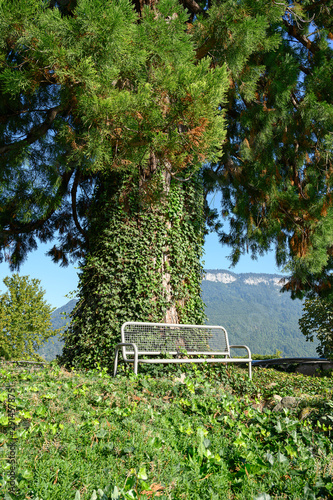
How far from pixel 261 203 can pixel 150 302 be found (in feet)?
10.6

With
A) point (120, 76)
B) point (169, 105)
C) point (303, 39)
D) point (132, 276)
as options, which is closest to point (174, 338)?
point (132, 276)

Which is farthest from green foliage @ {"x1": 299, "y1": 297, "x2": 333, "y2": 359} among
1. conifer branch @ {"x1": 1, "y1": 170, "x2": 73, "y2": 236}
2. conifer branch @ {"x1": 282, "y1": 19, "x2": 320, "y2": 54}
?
conifer branch @ {"x1": 1, "y1": 170, "x2": 73, "y2": 236}

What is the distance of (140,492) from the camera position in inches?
67.2

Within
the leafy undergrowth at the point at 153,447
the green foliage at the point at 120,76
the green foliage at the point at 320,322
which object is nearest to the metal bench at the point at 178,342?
the leafy undergrowth at the point at 153,447

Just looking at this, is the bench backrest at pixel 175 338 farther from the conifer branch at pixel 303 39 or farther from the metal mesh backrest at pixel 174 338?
the conifer branch at pixel 303 39

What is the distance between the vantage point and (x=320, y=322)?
1354cm

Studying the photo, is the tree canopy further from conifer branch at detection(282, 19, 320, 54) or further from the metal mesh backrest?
the metal mesh backrest

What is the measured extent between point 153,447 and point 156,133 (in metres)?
3.30

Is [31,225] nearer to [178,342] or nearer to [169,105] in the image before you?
[178,342]

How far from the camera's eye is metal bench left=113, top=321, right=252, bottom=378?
4.80m

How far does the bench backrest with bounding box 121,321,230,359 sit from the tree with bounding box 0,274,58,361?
33.1 ft

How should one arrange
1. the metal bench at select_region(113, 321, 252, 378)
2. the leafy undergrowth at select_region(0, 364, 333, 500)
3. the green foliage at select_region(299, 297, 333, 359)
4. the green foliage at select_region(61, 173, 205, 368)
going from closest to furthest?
the leafy undergrowth at select_region(0, 364, 333, 500) < the metal bench at select_region(113, 321, 252, 378) < the green foliage at select_region(61, 173, 205, 368) < the green foliage at select_region(299, 297, 333, 359)

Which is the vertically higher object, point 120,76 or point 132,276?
point 120,76

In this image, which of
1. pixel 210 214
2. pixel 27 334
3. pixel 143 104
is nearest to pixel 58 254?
pixel 210 214
